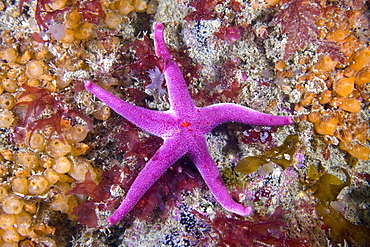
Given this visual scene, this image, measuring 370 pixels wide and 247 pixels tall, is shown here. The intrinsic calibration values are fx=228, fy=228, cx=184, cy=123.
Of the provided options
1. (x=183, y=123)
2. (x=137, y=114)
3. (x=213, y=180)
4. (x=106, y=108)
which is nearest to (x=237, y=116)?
(x=183, y=123)

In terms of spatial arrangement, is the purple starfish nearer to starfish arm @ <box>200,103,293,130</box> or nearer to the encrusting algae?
starfish arm @ <box>200,103,293,130</box>

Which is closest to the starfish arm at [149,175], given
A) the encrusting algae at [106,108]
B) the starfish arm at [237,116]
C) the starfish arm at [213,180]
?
the starfish arm at [213,180]

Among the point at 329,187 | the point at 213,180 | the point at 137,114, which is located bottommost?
the point at 329,187

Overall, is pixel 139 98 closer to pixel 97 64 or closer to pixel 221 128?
pixel 97 64

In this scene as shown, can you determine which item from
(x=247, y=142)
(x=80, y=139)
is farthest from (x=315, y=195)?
(x=80, y=139)

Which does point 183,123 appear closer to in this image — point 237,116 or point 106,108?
point 237,116

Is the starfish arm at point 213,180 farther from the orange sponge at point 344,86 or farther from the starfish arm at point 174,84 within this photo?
the orange sponge at point 344,86
